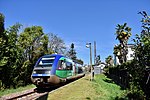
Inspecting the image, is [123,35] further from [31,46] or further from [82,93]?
[82,93]

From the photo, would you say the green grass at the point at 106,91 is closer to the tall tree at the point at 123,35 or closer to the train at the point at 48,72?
the train at the point at 48,72

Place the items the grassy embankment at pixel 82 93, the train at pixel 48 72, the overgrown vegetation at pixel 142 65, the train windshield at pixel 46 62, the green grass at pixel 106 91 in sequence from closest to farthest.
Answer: the overgrown vegetation at pixel 142 65 → the grassy embankment at pixel 82 93 → the green grass at pixel 106 91 → the train at pixel 48 72 → the train windshield at pixel 46 62

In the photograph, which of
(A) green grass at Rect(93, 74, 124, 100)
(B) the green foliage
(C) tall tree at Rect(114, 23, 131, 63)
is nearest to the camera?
(A) green grass at Rect(93, 74, 124, 100)

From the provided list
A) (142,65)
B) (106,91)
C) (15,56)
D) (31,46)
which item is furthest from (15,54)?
(142,65)

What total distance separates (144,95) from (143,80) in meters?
0.69

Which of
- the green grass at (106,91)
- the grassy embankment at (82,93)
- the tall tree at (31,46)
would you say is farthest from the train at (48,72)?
the tall tree at (31,46)

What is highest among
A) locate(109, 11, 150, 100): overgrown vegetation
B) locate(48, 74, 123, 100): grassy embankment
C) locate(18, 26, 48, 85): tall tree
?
locate(18, 26, 48, 85): tall tree

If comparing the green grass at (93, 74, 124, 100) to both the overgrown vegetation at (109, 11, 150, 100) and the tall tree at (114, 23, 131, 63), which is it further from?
the tall tree at (114, 23, 131, 63)

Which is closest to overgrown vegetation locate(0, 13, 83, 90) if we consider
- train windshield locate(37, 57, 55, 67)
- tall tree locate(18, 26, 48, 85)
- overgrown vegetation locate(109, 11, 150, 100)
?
tall tree locate(18, 26, 48, 85)

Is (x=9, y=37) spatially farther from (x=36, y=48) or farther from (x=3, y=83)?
(x=36, y=48)

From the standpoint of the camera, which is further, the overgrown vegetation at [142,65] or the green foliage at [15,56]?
the green foliage at [15,56]

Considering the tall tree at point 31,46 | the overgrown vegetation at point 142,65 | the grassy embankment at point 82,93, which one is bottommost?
the grassy embankment at point 82,93

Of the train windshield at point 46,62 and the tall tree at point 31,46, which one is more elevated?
the tall tree at point 31,46

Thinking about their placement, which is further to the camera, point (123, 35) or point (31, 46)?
point (123, 35)
